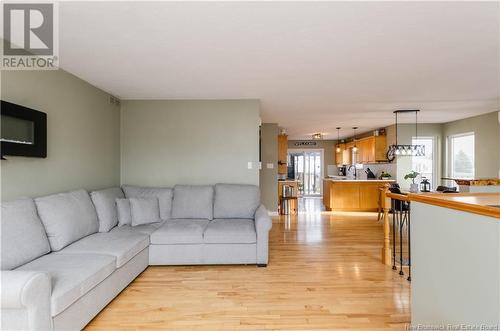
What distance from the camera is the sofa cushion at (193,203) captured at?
419 centimetres

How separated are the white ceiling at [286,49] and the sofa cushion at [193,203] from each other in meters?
1.52

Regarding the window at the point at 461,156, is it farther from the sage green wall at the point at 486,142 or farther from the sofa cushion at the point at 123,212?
the sofa cushion at the point at 123,212

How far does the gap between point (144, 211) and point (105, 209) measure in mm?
556

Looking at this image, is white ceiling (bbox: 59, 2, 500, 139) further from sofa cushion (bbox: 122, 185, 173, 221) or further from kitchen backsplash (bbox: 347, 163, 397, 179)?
kitchen backsplash (bbox: 347, 163, 397, 179)

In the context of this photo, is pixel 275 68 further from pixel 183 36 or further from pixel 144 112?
pixel 144 112

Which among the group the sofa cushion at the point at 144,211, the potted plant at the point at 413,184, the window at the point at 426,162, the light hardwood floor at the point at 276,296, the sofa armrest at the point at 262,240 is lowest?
the light hardwood floor at the point at 276,296

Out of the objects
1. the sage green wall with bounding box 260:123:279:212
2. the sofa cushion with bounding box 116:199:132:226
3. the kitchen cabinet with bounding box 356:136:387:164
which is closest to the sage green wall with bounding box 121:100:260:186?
the sofa cushion with bounding box 116:199:132:226

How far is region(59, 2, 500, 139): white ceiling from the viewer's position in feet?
6.81

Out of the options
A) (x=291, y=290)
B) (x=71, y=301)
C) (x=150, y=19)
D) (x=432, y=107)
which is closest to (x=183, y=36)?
Answer: (x=150, y=19)

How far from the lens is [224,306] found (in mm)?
A: 2607

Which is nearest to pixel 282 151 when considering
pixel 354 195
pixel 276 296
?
pixel 354 195

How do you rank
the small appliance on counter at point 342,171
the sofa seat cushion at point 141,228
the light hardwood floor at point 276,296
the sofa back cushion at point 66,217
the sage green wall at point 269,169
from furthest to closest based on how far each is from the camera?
the small appliance on counter at point 342,171
the sage green wall at point 269,169
the sofa seat cushion at point 141,228
the sofa back cushion at point 66,217
the light hardwood floor at point 276,296

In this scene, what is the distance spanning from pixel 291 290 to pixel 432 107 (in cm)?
468

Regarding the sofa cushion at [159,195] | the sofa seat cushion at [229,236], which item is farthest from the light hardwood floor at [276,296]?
the sofa cushion at [159,195]
